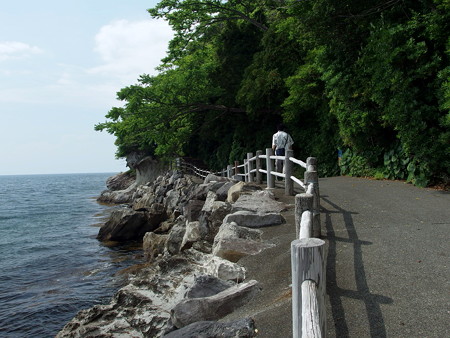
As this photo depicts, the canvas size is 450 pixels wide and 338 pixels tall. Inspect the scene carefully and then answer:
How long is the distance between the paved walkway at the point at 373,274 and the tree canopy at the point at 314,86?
3.89 metres

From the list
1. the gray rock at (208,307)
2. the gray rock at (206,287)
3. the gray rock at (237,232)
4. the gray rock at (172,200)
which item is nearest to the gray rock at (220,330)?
the gray rock at (208,307)

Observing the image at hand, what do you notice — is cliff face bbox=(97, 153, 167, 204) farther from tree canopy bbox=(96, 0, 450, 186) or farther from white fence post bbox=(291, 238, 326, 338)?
white fence post bbox=(291, 238, 326, 338)

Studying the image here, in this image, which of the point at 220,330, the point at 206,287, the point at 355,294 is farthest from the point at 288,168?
the point at 220,330

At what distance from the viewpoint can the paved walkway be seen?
319 cm

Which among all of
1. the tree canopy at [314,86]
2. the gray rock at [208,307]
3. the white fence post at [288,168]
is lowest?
the gray rock at [208,307]

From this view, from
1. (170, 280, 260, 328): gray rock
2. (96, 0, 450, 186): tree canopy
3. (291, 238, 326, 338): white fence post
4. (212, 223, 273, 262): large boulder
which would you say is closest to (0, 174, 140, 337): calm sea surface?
(212, 223, 273, 262): large boulder

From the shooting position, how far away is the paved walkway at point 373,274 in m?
3.19

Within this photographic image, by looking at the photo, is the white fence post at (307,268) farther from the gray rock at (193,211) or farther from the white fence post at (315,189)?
the gray rock at (193,211)

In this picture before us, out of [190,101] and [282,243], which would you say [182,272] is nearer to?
[282,243]

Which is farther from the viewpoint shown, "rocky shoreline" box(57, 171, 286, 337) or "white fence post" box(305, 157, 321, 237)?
"white fence post" box(305, 157, 321, 237)

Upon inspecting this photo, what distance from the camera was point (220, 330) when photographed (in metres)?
3.45

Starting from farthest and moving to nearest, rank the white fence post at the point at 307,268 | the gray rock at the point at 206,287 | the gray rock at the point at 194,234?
the gray rock at the point at 194,234, the gray rock at the point at 206,287, the white fence post at the point at 307,268

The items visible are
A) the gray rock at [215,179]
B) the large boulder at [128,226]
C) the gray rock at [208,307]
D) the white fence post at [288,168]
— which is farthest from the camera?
the large boulder at [128,226]

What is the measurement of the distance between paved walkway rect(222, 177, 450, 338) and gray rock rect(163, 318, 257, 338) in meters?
0.11
